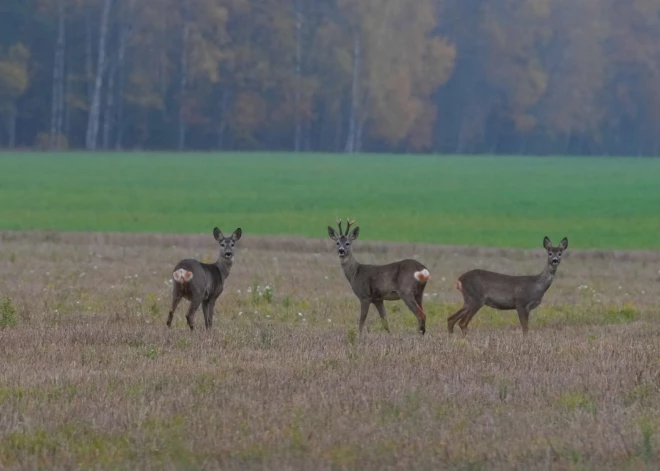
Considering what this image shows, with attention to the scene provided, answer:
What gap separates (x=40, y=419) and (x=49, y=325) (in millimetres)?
5644

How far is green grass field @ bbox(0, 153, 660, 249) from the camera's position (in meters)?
36.8

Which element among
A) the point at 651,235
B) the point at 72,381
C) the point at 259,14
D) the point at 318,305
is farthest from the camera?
the point at 259,14

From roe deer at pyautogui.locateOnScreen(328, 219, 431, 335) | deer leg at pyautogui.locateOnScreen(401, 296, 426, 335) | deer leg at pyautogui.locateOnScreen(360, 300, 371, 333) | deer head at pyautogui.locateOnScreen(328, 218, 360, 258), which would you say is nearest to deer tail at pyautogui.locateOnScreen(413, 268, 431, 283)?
roe deer at pyautogui.locateOnScreen(328, 219, 431, 335)

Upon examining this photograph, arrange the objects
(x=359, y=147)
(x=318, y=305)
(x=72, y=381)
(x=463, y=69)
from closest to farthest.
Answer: (x=72, y=381)
(x=318, y=305)
(x=359, y=147)
(x=463, y=69)

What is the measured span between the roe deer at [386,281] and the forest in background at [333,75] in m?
73.4

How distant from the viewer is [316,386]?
1128cm

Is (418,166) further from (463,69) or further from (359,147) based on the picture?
(463,69)

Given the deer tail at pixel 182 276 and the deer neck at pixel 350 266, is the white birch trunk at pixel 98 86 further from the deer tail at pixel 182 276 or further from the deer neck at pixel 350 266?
the deer tail at pixel 182 276

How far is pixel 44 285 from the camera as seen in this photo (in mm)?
20812

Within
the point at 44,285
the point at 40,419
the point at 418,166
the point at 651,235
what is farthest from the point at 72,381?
the point at 418,166

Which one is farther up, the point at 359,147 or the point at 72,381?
the point at 359,147

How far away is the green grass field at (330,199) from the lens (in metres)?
36.8

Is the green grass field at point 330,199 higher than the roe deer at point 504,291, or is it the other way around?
the green grass field at point 330,199

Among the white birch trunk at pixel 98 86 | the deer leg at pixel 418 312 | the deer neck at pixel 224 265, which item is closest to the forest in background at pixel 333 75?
the white birch trunk at pixel 98 86
